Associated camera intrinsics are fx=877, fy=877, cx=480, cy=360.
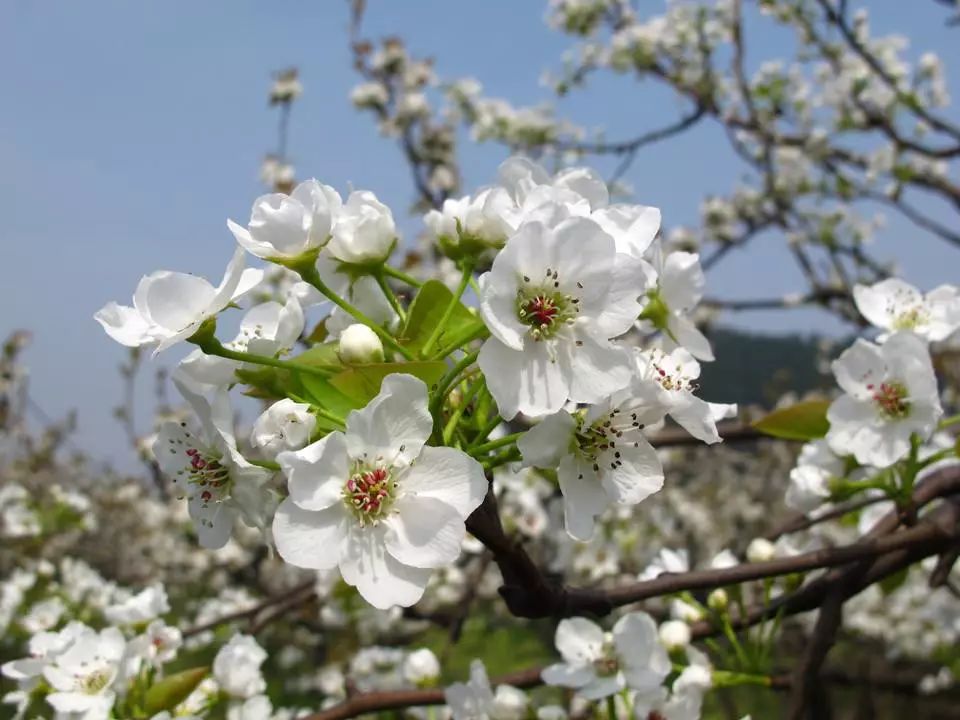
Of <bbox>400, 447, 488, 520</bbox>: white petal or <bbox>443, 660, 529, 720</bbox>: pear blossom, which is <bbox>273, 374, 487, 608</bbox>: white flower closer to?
<bbox>400, 447, 488, 520</bbox>: white petal

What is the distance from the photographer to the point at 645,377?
36.5 inches

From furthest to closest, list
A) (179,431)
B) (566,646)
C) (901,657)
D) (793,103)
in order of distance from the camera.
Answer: (901,657) < (793,103) < (566,646) < (179,431)

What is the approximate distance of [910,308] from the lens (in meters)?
1.65

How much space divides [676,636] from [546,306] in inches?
37.1

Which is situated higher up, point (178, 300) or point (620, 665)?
point (178, 300)

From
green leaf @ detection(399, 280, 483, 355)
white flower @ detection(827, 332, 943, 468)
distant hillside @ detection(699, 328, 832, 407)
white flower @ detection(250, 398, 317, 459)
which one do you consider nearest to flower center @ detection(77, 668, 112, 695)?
white flower @ detection(250, 398, 317, 459)

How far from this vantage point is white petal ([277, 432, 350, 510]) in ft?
2.77

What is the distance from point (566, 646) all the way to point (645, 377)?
0.74 metres

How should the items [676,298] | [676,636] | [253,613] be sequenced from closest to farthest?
[676,298], [676,636], [253,613]

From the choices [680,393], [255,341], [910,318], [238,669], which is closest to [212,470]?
[255,341]

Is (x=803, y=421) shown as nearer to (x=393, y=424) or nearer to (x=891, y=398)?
(x=891, y=398)

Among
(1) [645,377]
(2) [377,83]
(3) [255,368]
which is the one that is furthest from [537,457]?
(2) [377,83]

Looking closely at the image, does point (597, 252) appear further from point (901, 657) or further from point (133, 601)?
point (901, 657)

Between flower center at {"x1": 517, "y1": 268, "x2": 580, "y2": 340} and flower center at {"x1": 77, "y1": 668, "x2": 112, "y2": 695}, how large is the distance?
1028mm
